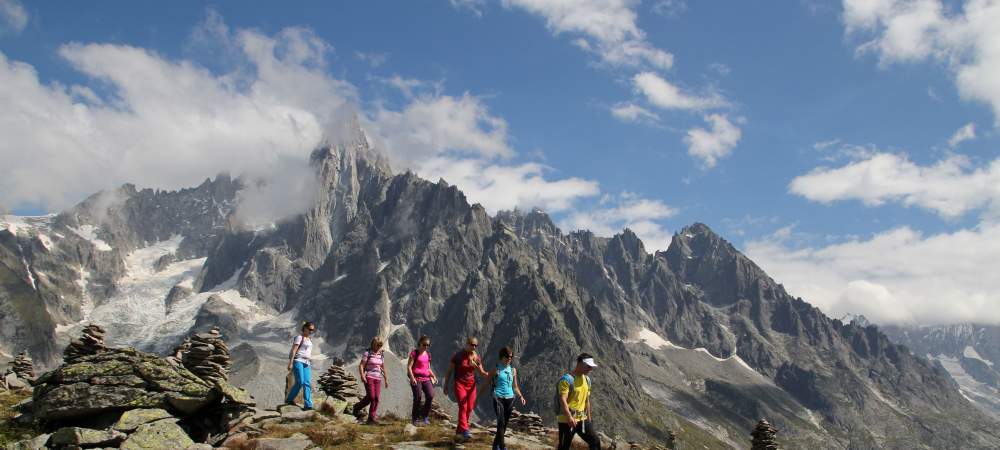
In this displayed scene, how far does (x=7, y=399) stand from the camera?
3409 centimetres

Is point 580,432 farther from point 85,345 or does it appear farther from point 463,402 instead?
point 85,345

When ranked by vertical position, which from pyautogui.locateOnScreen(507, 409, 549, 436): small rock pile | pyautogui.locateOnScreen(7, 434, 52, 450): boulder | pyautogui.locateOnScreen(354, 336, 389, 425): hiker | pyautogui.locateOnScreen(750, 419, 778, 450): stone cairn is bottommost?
pyautogui.locateOnScreen(7, 434, 52, 450): boulder

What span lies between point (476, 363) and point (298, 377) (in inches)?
299

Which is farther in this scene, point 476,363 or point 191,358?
point 191,358

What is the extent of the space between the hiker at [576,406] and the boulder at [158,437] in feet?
39.2

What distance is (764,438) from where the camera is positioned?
43750 mm

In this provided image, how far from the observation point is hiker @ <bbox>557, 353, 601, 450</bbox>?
20.2 m

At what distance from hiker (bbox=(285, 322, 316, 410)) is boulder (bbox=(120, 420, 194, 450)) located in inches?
188

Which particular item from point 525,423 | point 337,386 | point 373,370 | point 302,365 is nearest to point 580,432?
point 373,370

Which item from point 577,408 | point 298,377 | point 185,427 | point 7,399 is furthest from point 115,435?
point 7,399

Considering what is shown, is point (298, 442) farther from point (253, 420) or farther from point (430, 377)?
point (430, 377)

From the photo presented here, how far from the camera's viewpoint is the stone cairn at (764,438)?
43688 mm

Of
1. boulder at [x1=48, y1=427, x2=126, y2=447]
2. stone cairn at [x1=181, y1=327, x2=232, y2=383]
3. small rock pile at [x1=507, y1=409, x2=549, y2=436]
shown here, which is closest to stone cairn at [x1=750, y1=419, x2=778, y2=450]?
small rock pile at [x1=507, y1=409, x2=549, y2=436]

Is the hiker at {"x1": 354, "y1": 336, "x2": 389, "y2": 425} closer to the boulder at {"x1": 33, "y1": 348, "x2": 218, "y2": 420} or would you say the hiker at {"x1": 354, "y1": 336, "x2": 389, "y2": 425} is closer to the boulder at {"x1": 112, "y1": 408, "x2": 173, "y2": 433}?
the boulder at {"x1": 33, "y1": 348, "x2": 218, "y2": 420}
